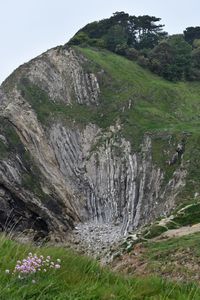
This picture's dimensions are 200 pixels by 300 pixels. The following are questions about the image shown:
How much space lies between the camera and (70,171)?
162 ft

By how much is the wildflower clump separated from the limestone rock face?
96.8 ft

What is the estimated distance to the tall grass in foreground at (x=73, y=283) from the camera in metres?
4.89

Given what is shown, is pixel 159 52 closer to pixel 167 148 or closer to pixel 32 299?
pixel 167 148

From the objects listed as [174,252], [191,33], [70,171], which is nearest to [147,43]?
[191,33]

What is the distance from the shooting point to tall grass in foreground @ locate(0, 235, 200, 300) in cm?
489

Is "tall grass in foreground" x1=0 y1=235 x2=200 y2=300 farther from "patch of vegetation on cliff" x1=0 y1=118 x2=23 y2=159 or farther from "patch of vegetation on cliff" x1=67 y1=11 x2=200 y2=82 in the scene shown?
"patch of vegetation on cliff" x1=67 y1=11 x2=200 y2=82

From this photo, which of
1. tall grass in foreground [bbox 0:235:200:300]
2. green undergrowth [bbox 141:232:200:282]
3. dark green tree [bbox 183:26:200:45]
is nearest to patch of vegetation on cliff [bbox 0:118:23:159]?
green undergrowth [bbox 141:232:200:282]

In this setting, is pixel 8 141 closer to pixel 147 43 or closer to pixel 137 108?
pixel 137 108

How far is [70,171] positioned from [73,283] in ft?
144

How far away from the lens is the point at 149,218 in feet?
119

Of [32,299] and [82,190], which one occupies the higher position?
[32,299]

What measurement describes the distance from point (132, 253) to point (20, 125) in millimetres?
31112

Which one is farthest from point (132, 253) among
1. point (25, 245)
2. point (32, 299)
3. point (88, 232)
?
point (88, 232)

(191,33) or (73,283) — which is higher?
(191,33)
